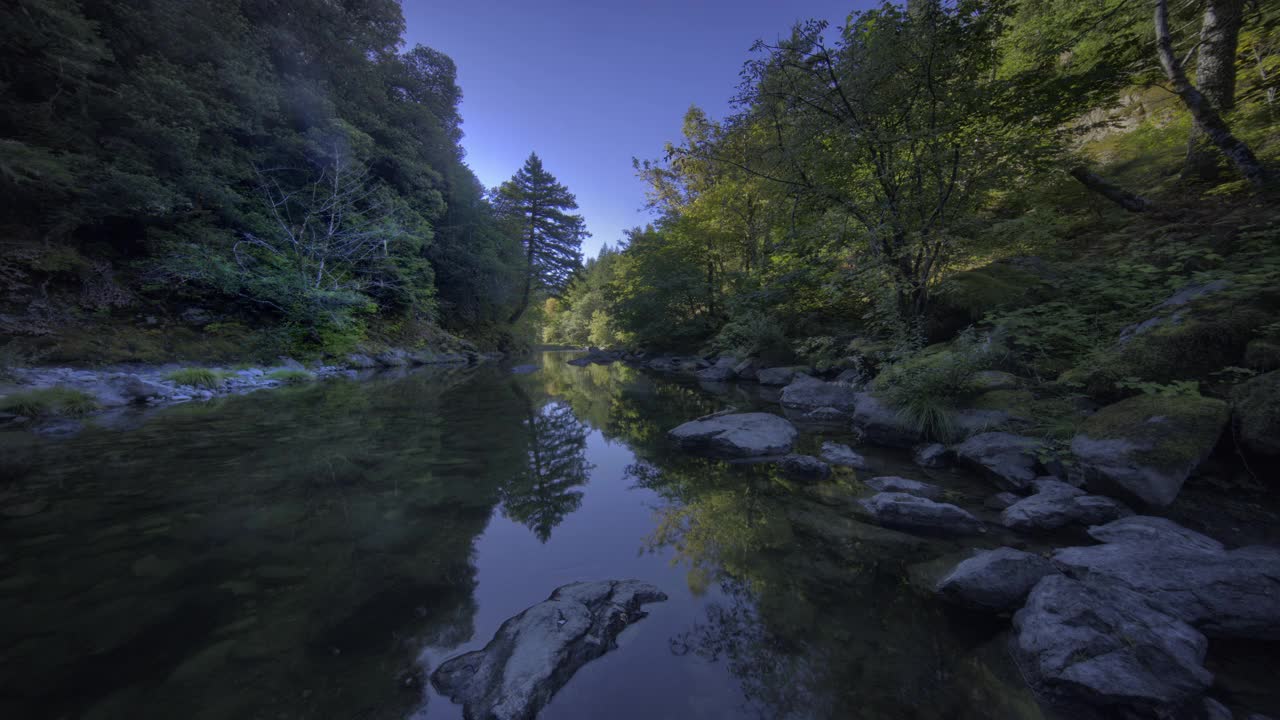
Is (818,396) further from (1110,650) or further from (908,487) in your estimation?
(1110,650)

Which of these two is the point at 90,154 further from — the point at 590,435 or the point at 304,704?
the point at 304,704

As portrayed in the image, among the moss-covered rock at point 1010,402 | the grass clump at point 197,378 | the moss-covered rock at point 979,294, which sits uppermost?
the moss-covered rock at point 979,294

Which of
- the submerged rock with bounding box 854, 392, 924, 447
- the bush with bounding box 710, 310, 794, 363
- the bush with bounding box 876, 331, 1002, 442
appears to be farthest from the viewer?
the bush with bounding box 710, 310, 794, 363

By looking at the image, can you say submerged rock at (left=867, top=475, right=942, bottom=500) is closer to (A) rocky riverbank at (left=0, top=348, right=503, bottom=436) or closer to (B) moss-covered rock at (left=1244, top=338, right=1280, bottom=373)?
(B) moss-covered rock at (left=1244, top=338, right=1280, bottom=373)

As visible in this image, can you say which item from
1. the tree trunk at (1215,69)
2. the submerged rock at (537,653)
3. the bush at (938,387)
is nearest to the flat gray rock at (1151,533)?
the bush at (938,387)

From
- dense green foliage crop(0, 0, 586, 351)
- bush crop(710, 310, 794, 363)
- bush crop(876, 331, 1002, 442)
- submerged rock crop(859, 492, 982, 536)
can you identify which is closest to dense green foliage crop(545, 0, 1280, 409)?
bush crop(876, 331, 1002, 442)

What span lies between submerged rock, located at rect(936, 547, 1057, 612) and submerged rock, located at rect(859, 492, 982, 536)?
0.74m

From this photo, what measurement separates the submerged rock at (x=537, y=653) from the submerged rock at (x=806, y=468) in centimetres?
260

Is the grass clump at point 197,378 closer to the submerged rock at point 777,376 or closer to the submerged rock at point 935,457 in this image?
the submerged rock at point 935,457

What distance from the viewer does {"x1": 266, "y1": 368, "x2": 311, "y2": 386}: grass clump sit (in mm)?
9789

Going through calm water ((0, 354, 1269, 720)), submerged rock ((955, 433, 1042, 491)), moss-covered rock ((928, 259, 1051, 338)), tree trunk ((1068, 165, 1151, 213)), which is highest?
tree trunk ((1068, 165, 1151, 213))

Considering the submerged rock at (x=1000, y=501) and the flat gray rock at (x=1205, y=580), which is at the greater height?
the flat gray rock at (x=1205, y=580)

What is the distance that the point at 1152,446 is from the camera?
3014 millimetres

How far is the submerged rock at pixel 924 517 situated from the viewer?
2.97 m
